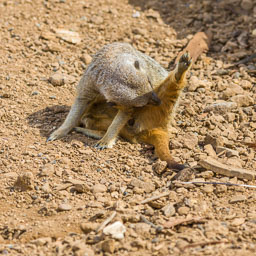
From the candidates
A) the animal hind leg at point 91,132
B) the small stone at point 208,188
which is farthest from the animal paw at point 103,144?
the small stone at point 208,188

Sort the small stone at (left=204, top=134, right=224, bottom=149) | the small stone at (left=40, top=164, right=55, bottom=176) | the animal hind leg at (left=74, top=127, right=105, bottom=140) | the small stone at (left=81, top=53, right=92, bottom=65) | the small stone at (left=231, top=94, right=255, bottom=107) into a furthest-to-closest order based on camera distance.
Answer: the small stone at (left=81, top=53, right=92, bottom=65), the small stone at (left=231, top=94, right=255, bottom=107), the animal hind leg at (left=74, top=127, right=105, bottom=140), the small stone at (left=204, top=134, right=224, bottom=149), the small stone at (left=40, top=164, right=55, bottom=176)

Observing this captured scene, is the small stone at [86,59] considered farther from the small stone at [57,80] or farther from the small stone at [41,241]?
the small stone at [41,241]

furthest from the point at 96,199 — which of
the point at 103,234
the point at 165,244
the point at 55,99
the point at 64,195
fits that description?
the point at 55,99

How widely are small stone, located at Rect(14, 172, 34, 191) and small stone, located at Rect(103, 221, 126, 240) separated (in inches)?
41.2

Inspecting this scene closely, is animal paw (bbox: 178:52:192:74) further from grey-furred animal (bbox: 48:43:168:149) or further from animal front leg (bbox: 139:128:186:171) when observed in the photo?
animal front leg (bbox: 139:128:186:171)

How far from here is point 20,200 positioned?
13.7ft

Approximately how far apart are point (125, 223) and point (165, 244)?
0.44 metres

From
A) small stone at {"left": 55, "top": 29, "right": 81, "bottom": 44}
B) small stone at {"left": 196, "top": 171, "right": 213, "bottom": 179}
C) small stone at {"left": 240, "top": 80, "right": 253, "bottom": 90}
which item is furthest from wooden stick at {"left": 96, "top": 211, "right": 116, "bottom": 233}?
small stone at {"left": 55, "top": 29, "right": 81, "bottom": 44}

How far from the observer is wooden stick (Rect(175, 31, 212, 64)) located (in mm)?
6871

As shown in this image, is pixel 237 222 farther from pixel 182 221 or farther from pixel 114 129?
pixel 114 129

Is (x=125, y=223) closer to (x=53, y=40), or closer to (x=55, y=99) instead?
(x=55, y=99)

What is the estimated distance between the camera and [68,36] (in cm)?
731

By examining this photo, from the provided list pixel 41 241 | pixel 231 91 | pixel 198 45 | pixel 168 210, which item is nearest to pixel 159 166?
pixel 168 210

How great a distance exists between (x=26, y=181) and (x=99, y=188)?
2.20ft
